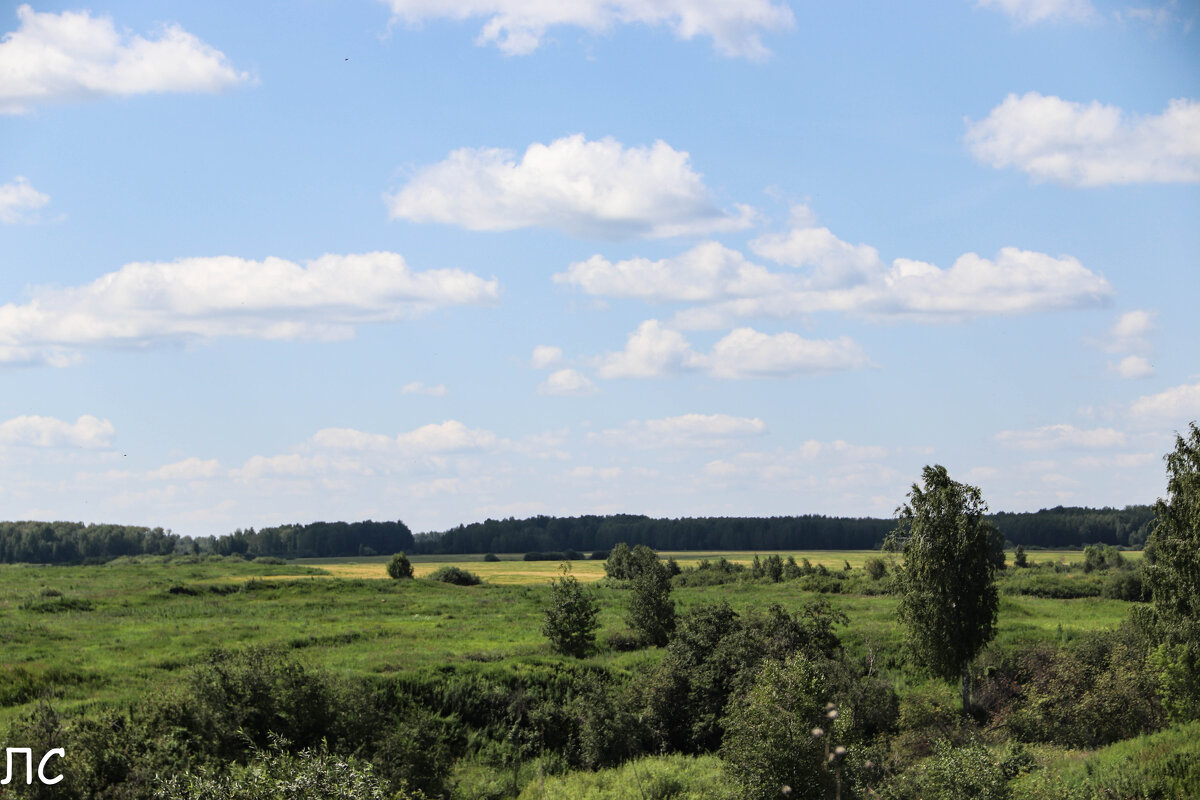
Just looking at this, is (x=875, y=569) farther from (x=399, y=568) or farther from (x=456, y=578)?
(x=399, y=568)

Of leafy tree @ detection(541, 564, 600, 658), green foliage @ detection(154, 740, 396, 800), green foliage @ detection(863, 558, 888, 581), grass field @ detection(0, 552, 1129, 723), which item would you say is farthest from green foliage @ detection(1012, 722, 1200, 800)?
green foliage @ detection(863, 558, 888, 581)

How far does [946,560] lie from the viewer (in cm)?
4928

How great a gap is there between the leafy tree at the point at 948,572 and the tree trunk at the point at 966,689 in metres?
1.08

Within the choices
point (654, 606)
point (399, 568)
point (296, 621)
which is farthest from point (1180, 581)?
point (399, 568)

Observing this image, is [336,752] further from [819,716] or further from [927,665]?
[927,665]

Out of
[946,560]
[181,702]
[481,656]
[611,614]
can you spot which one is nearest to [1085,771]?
[946,560]

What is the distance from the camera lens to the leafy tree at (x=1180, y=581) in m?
43.1

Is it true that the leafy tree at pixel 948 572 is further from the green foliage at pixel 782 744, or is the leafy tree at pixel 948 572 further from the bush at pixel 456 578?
the bush at pixel 456 578

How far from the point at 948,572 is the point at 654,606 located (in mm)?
20923

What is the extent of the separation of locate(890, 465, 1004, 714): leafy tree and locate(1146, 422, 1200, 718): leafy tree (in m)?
7.42

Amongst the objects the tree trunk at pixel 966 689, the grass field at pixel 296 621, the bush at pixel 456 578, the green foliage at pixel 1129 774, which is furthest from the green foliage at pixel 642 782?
the bush at pixel 456 578

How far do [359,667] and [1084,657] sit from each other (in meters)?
39.1

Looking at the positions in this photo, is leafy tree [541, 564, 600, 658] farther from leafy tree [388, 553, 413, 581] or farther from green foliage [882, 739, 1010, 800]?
leafy tree [388, 553, 413, 581]

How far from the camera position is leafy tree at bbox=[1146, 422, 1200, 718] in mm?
43094
